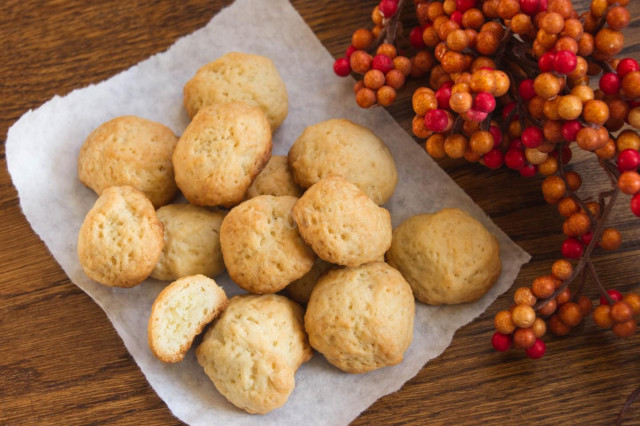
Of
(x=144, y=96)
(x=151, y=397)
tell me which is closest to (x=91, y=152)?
(x=144, y=96)

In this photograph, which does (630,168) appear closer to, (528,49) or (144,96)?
(528,49)

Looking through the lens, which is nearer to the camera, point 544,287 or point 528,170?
point 544,287

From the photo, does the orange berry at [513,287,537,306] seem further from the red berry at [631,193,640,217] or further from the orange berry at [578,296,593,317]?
the red berry at [631,193,640,217]

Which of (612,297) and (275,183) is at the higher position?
(275,183)

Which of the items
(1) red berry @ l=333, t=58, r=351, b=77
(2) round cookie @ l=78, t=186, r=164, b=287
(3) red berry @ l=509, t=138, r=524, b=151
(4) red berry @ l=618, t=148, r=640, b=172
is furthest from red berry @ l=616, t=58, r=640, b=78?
(2) round cookie @ l=78, t=186, r=164, b=287

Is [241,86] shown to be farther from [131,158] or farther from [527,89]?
[527,89]

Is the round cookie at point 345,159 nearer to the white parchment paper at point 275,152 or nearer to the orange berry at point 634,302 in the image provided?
the white parchment paper at point 275,152

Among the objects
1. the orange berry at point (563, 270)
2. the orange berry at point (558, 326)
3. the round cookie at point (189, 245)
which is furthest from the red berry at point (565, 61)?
the round cookie at point (189, 245)

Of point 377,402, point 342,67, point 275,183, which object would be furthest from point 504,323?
point 342,67
